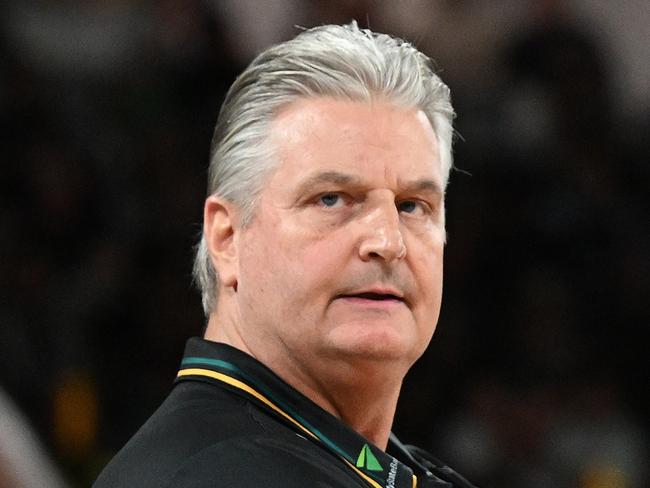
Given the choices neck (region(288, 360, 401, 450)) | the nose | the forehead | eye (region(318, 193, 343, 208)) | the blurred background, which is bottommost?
the blurred background

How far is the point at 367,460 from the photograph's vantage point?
2629 millimetres

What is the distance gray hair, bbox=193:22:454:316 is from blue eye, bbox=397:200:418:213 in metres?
0.15

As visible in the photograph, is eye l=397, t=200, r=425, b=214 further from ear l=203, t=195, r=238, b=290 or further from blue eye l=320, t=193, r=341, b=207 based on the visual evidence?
ear l=203, t=195, r=238, b=290

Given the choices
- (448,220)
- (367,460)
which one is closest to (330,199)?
(367,460)

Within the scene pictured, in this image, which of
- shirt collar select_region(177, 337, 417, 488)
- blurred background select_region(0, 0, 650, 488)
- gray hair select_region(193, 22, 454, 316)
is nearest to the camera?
shirt collar select_region(177, 337, 417, 488)

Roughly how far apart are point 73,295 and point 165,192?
660 millimetres

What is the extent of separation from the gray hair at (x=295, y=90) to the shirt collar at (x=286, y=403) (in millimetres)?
266

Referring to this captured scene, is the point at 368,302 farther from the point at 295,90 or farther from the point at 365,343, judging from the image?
the point at 295,90

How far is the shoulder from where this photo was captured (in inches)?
86.6

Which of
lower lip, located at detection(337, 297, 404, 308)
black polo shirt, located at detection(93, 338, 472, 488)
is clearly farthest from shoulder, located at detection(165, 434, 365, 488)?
lower lip, located at detection(337, 297, 404, 308)

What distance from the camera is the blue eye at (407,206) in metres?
2.74

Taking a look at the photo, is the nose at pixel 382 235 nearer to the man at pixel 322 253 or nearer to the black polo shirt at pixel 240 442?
the man at pixel 322 253

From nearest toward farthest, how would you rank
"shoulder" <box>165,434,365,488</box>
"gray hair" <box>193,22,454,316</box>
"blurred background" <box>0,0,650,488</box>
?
"shoulder" <box>165,434,365,488</box>, "gray hair" <box>193,22,454,316</box>, "blurred background" <box>0,0,650,488</box>

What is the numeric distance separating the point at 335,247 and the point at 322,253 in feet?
0.09
